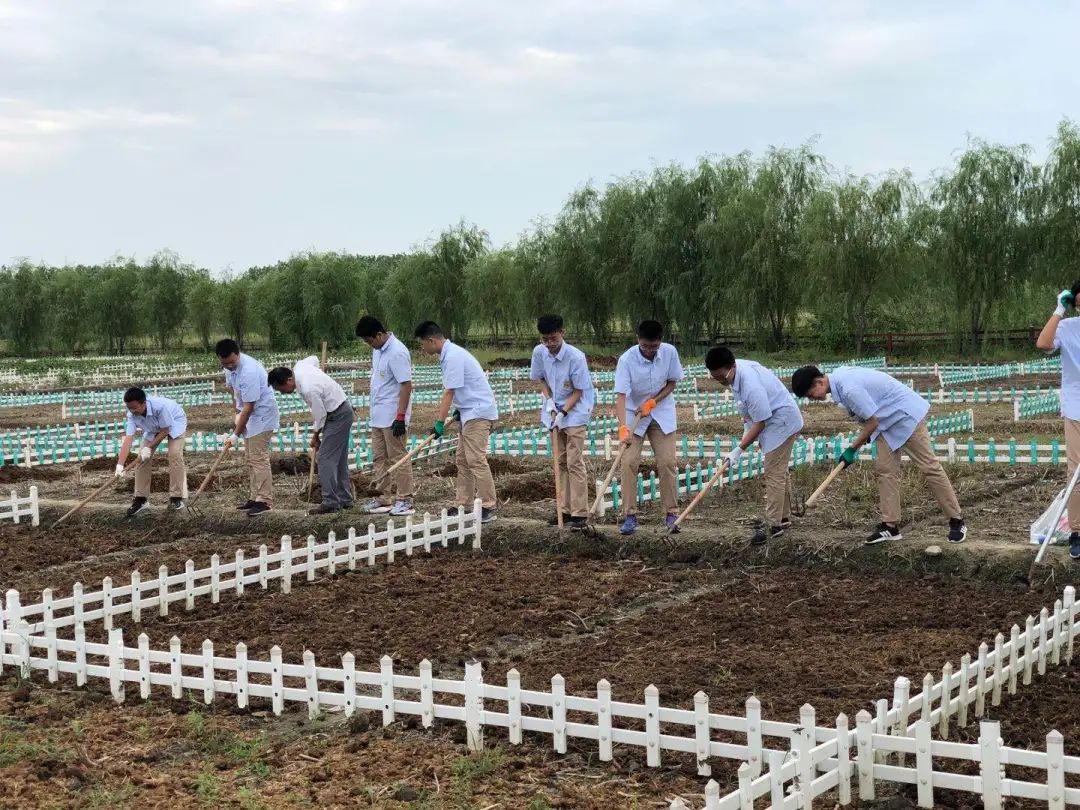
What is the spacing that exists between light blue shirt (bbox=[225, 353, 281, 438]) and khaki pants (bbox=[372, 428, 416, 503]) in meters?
1.01

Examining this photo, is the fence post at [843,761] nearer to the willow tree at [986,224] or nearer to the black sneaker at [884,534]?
the black sneaker at [884,534]

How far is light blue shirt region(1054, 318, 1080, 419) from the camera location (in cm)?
828

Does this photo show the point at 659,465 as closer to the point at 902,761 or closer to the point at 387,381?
the point at 387,381

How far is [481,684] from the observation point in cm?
529

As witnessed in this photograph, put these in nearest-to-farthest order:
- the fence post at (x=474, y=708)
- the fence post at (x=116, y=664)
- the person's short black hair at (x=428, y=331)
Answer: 1. the fence post at (x=474, y=708)
2. the fence post at (x=116, y=664)
3. the person's short black hair at (x=428, y=331)

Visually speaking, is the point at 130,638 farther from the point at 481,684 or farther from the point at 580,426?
the point at 580,426

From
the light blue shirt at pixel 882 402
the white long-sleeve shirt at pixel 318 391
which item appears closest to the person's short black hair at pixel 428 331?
the white long-sleeve shirt at pixel 318 391

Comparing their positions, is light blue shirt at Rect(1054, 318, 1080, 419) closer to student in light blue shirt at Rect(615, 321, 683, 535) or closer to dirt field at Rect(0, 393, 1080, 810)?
dirt field at Rect(0, 393, 1080, 810)

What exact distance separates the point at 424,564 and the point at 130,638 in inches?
99.9

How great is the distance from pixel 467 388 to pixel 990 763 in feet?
22.1

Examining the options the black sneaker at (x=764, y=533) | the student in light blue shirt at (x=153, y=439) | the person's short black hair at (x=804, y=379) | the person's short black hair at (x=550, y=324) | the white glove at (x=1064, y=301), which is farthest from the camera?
the student in light blue shirt at (x=153, y=439)

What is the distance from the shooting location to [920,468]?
348 inches

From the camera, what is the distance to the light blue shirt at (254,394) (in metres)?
11.4

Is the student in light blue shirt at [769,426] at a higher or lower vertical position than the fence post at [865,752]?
higher
